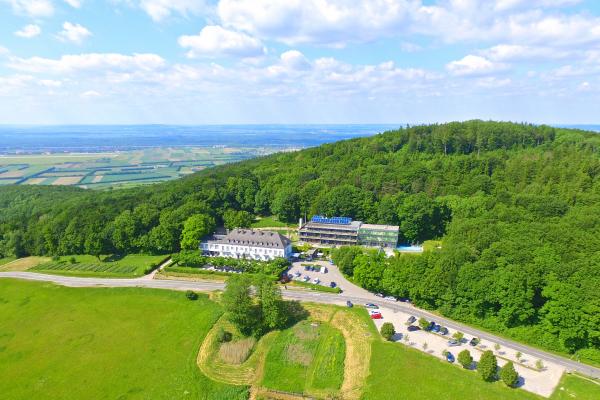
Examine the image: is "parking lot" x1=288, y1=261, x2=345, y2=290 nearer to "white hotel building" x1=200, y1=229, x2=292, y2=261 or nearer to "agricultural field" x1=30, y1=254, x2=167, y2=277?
"white hotel building" x1=200, y1=229, x2=292, y2=261

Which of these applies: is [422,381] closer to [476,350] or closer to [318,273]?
[476,350]

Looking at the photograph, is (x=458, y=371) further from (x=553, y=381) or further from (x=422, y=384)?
(x=553, y=381)

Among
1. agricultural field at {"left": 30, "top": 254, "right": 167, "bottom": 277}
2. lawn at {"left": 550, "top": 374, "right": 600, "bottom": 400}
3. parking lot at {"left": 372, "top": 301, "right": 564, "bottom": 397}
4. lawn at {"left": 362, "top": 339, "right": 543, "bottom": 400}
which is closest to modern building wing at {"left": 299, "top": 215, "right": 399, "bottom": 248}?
parking lot at {"left": 372, "top": 301, "right": 564, "bottom": 397}

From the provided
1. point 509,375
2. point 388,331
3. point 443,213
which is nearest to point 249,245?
point 388,331

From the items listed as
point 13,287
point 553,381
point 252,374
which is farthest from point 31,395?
point 553,381

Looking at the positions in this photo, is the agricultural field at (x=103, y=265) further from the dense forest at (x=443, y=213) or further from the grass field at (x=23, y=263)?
the dense forest at (x=443, y=213)
